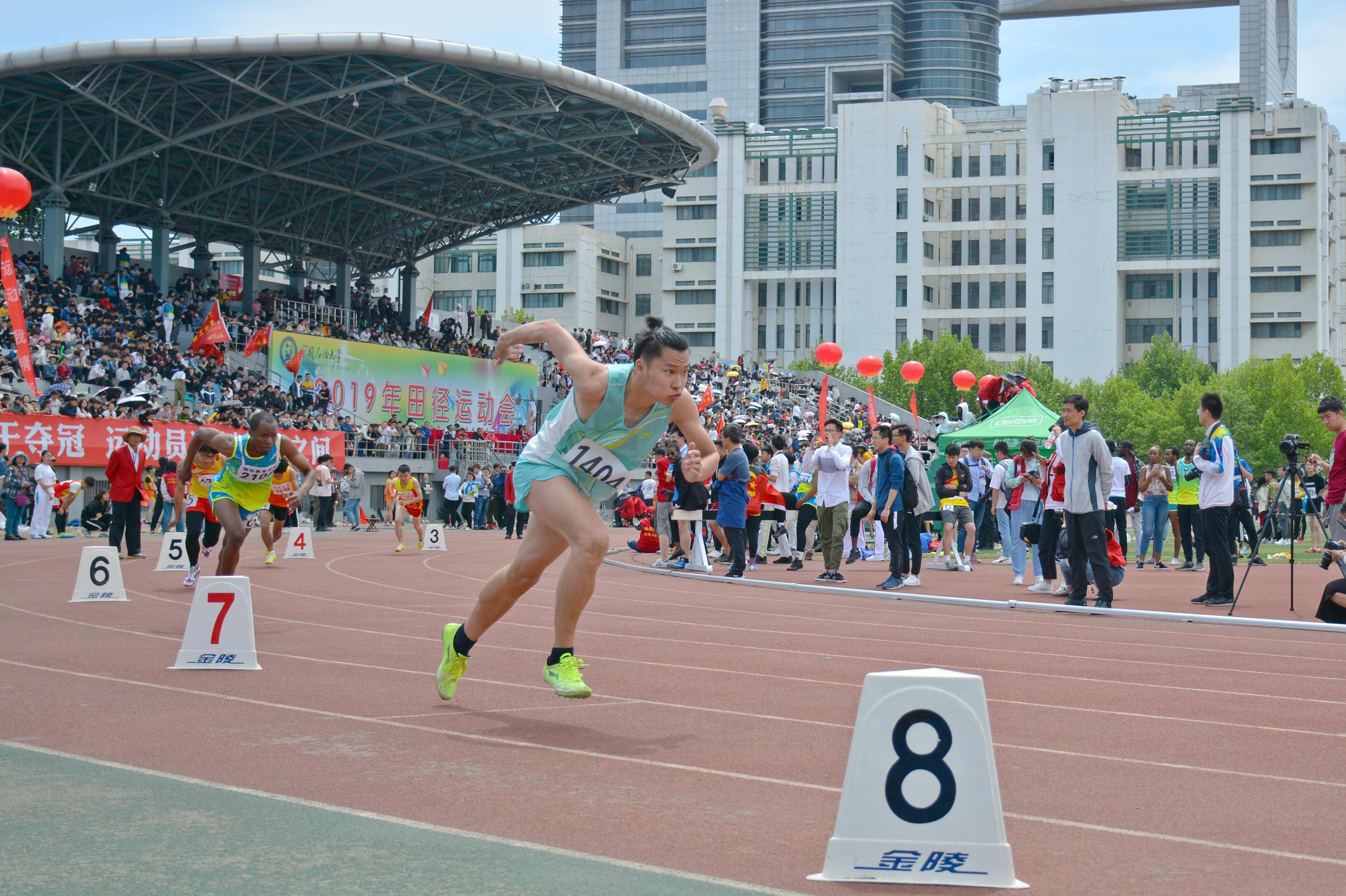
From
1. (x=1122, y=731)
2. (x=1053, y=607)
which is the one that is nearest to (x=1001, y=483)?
(x=1053, y=607)

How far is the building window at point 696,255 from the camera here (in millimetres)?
102750

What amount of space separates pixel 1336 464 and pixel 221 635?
9710 millimetres

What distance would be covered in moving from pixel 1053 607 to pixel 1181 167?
83.9 metres

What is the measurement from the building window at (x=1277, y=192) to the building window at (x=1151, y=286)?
7308 millimetres

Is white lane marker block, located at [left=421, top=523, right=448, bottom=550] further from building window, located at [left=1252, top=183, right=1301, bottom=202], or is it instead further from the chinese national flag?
building window, located at [left=1252, top=183, right=1301, bottom=202]

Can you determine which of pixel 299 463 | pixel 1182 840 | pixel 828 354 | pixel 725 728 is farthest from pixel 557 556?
pixel 828 354

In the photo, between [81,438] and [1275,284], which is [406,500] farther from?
[1275,284]

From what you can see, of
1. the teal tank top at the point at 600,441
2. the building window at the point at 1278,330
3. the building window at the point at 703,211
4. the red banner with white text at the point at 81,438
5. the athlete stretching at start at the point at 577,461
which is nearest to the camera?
the athlete stretching at start at the point at 577,461

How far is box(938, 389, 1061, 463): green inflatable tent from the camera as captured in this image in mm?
26453

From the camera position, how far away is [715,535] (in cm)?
2005

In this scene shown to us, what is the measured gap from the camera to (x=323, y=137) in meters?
41.9

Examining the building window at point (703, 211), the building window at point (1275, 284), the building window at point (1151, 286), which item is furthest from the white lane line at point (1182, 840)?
the building window at point (703, 211)

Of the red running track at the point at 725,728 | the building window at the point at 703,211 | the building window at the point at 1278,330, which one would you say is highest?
the building window at the point at 703,211

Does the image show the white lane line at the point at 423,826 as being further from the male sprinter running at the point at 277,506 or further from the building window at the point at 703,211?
the building window at the point at 703,211
